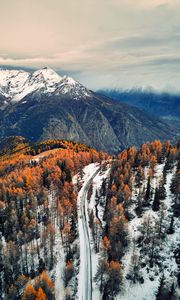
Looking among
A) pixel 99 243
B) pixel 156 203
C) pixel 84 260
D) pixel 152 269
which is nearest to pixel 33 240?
pixel 84 260

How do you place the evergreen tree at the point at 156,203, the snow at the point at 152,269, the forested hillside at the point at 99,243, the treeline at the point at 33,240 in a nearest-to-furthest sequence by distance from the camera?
the snow at the point at 152,269 < the forested hillside at the point at 99,243 < the treeline at the point at 33,240 < the evergreen tree at the point at 156,203

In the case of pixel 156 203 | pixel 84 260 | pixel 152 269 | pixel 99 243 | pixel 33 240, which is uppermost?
pixel 156 203

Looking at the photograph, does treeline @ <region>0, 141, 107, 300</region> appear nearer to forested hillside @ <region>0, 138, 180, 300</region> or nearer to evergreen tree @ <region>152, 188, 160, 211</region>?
forested hillside @ <region>0, 138, 180, 300</region>

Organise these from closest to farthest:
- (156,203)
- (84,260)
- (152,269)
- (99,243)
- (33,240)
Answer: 1. (152,269)
2. (84,260)
3. (99,243)
4. (156,203)
5. (33,240)

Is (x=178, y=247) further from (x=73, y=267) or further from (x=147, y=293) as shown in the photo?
(x=73, y=267)

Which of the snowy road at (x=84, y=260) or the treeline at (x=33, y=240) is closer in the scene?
the snowy road at (x=84, y=260)

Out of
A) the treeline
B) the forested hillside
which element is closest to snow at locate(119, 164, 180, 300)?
the forested hillside

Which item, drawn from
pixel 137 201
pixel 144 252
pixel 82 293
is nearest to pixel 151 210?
pixel 137 201

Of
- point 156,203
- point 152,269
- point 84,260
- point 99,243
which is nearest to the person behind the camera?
point 152,269

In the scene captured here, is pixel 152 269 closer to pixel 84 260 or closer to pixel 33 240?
pixel 84 260

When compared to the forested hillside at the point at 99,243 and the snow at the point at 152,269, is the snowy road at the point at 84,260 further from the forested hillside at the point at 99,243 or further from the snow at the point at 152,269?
the snow at the point at 152,269

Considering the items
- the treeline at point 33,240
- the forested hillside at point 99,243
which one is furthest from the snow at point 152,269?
the treeline at point 33,240
